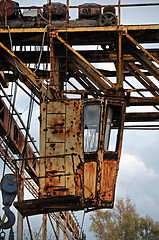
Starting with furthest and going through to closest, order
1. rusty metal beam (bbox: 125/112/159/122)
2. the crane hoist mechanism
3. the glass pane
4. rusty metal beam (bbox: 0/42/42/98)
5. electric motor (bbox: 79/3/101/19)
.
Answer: rusty metal beam (bbox: 125/112/159/122)
the crane hoist mechanism
electric motor (bbox: 79/3/101/19)
rusty metal beam (bbox: 0/42/42/98)
the glass pane

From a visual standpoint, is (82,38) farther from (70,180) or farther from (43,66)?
(70,180)

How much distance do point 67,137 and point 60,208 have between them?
232cm

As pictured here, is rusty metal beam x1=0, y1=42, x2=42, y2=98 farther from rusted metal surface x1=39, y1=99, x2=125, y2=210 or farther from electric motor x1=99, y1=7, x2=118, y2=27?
electric motor x1=99, y1=7, x2=118, y2=27

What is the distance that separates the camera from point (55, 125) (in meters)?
18.7

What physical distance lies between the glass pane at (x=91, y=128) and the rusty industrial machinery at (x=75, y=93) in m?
0.03

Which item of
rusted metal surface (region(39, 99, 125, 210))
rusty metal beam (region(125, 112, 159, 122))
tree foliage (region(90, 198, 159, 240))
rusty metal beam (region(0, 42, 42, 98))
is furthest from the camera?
tree foliage (region(90, 198, 159, 240))

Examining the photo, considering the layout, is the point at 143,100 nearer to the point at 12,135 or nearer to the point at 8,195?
the point at 8,195

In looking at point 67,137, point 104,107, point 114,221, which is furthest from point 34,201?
point 114,221

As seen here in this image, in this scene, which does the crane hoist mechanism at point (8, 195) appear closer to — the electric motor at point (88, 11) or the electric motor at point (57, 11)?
the electric motor at point (57, 11)

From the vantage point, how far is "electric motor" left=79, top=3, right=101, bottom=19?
21.0m

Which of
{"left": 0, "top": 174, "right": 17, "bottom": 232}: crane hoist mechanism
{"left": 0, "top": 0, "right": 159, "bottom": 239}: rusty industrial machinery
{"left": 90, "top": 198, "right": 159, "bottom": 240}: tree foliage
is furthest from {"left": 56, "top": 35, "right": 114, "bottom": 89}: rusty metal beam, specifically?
{"left": 90, "top": 198, "right": 159, "bottom": 240}: tree foliage

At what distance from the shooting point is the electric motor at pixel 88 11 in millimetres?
20953

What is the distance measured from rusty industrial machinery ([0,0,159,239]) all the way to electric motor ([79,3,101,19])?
4cm

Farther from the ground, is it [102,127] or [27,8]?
[27,8]
